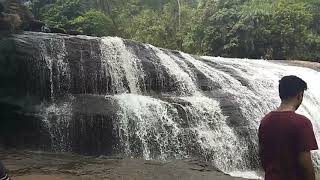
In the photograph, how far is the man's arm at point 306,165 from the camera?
11.0 ft

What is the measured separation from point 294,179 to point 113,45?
10.9 m

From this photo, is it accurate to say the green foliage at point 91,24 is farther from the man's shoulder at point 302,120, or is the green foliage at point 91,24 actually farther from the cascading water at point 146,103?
the man's shoulder at point 302,120

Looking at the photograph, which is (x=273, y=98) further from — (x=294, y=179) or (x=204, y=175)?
(x=294, y=179)

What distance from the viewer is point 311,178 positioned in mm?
3361

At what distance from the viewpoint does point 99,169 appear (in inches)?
333

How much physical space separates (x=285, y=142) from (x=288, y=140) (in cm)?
3

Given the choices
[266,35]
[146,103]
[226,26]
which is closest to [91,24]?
[226,26]

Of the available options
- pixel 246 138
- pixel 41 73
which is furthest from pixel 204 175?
pixel 41 73

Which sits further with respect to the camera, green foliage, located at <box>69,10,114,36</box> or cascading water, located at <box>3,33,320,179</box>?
green foliage, located at <box>69,10,114,36</box>

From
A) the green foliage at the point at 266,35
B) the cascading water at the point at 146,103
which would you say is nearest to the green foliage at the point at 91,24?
the green foliage at the point at 266,35

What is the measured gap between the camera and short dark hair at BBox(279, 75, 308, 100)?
3.66m

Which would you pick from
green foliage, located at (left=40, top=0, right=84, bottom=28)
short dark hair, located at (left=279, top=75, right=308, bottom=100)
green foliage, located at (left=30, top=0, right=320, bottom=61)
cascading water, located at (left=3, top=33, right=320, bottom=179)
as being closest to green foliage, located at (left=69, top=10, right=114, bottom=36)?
green foliage, located at (left=30, top=0, right=320, bottom=61)

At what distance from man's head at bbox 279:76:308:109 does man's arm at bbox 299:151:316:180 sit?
0.45 meters

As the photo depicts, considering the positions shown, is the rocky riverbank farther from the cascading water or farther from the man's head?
the man's head
